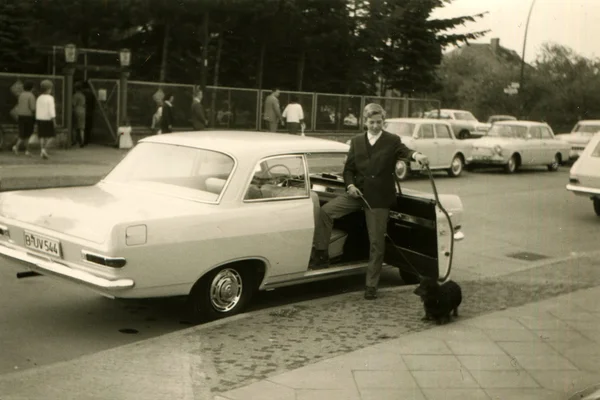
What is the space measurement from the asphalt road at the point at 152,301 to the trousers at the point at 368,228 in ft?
2.40

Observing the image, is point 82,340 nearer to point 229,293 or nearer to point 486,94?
point 229,293

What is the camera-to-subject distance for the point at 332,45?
37125 millimetres

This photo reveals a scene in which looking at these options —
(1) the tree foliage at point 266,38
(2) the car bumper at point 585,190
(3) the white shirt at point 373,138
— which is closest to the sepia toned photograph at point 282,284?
(3) the white shirt at point 373,138

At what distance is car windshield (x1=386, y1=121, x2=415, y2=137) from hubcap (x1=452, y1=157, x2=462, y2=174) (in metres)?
2.18

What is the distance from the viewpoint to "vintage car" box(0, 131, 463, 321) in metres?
6.45

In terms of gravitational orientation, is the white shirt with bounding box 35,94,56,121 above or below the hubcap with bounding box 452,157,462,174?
above

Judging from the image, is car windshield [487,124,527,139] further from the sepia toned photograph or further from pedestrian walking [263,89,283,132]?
the sepia toned photograph

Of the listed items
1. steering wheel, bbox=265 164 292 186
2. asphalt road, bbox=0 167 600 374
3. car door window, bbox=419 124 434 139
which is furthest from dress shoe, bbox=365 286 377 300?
car door window, bbox=419 124 434 139

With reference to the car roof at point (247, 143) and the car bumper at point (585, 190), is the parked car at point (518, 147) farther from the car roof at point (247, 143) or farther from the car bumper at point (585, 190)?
the car roof at point (247, 143)

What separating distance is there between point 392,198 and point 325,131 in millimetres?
24734

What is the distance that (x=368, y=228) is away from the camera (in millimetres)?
7969

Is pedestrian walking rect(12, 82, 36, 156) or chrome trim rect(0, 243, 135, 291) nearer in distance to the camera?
chrome trim rect(0, 243, 135, 291)

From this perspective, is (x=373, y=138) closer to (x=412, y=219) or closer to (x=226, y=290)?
(x=412, y=219)

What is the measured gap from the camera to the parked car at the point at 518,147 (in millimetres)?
24812
